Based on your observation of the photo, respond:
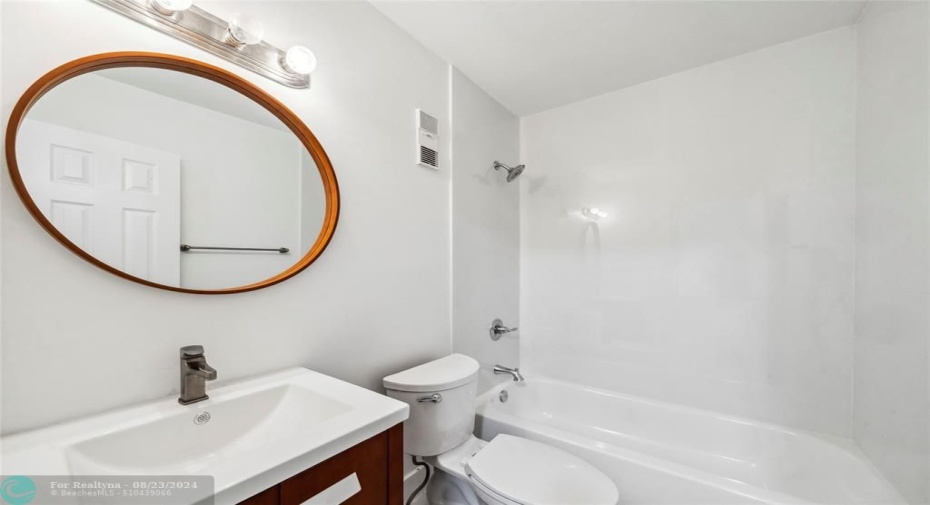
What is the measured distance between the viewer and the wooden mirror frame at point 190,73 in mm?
770

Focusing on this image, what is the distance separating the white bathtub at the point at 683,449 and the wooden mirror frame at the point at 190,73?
126 cm

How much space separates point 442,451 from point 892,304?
1.82 meters

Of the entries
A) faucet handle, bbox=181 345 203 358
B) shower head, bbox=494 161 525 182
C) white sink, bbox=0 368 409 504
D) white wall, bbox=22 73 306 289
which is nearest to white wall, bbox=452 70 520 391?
shower head, bbox=494 161 525 182

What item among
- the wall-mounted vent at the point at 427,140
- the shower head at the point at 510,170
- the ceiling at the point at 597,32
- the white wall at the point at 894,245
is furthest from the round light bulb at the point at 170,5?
the white wall at the point at 894,245

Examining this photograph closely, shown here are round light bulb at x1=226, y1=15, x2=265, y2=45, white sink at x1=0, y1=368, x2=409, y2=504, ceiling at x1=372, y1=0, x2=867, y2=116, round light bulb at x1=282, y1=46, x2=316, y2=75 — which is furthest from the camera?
ceiling at x1=372, y1=0, x2=867, y2=116

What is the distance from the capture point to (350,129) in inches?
57.2

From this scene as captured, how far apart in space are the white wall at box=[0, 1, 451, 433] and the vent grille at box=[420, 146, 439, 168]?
0.18 ft

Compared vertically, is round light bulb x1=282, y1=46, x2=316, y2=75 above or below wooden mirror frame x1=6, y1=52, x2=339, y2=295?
above

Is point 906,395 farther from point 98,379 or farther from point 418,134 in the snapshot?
point 98,379

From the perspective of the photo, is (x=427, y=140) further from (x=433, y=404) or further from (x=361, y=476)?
(x=361, y=476)

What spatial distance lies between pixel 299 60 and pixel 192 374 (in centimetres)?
100

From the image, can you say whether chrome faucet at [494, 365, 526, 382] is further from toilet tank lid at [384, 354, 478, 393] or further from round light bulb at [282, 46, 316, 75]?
round light bulb at [282, 46, 316, 75]

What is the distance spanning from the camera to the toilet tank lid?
56.5 inches

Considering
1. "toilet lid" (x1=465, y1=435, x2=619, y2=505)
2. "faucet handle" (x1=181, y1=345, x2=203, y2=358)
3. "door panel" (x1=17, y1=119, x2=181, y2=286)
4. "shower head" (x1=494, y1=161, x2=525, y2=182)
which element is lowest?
"toilet lid" (x1=465, y1=435, x2=619, y2=505)
